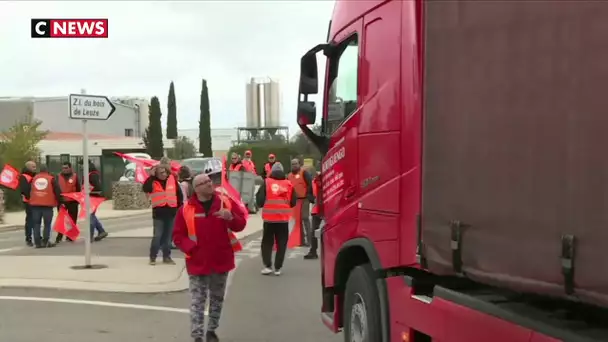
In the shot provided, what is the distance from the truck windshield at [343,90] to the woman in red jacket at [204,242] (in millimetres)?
1283

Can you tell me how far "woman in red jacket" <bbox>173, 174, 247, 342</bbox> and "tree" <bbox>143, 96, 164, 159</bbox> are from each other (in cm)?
5127

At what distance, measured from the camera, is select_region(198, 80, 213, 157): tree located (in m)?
71.0

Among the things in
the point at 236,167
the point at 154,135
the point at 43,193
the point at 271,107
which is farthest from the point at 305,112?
the point at 271,107

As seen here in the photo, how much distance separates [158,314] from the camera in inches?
334

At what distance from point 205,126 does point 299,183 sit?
58909mm

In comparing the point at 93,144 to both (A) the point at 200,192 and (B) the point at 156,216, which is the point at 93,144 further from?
(A) the point at 200,192

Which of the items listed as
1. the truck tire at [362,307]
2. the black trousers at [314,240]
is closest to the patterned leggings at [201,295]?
the truck tire at [362,307]

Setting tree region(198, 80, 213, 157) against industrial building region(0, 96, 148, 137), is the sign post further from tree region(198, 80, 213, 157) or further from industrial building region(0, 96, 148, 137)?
tree region(198, 80, 213, 157)

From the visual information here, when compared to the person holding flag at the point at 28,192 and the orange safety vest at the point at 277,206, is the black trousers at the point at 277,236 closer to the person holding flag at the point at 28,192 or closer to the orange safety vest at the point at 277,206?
the orange safety vest at the point at 277,206

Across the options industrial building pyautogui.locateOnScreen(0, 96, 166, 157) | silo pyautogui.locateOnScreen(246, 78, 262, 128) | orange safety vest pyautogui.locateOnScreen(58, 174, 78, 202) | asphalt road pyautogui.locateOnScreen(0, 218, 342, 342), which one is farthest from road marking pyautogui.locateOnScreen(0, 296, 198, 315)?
silo pyautogui.locateOnScreen(246, 78, 262, 128)

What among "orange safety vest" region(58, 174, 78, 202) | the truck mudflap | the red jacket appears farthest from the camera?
→ "orange safety vest" region(58, 174, 78, 202)

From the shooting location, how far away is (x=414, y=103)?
14.8ft

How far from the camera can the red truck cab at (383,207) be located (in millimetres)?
3686

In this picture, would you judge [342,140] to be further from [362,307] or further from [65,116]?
[65,116]
